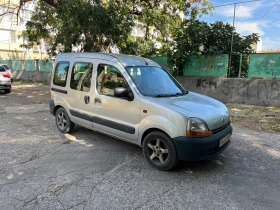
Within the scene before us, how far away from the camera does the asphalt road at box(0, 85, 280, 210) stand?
2.72 m

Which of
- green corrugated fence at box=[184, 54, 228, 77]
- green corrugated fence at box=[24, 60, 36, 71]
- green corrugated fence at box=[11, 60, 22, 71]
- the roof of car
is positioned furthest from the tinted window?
green corrugated fence at box=[11, 60, 22, 71]

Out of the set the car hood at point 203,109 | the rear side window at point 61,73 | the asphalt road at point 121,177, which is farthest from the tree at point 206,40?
the car hood at point 203,109

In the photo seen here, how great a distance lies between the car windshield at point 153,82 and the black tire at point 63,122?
2166 mm

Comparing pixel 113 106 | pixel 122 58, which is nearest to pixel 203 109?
pixel 113 106

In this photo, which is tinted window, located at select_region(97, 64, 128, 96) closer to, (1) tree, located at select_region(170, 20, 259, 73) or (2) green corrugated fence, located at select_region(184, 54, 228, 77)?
(1) tree, located at select_region(170, 20, 259, 73)

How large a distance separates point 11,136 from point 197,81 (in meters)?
8.50

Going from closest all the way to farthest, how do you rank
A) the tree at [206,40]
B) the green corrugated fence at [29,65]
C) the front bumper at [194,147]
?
the front bumper at [194,147], the tree at [206,40], the green corrugated fence at [29,65]

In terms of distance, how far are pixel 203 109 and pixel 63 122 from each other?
3505 mm

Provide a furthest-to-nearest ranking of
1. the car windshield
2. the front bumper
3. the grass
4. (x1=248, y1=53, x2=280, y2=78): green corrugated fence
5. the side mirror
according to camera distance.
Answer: (x1=248, y1=53, x2=280, y2=78): green corrugated fence
the grass
the car windshield
the side mirror
the front bumper

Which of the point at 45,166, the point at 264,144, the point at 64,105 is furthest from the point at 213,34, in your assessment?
the point at 45,166

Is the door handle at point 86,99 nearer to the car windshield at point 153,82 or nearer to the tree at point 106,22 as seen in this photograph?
the car windshield at point 153,82

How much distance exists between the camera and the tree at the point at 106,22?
9.21m

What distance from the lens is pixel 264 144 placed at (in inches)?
191

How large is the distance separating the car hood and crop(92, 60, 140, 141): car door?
637mm
